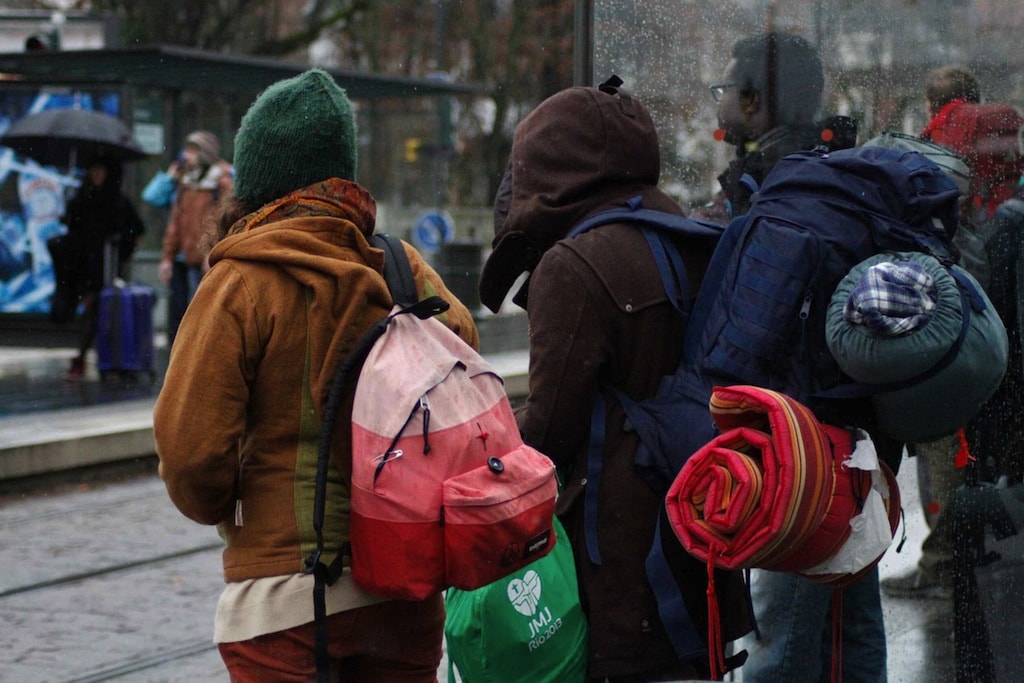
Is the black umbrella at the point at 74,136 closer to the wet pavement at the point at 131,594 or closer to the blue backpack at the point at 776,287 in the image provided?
the wet pavement at the point at 131,594

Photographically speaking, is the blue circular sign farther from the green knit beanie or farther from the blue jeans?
the green knit beanie

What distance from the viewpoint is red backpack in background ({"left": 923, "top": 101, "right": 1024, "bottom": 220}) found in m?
3.81

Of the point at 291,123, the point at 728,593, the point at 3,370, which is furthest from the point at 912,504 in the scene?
the point at 3,370

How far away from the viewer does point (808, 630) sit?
→ 3.97m

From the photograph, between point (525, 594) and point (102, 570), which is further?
point (102, 570)

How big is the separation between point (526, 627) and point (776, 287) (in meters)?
0.88

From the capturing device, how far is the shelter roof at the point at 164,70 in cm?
1307

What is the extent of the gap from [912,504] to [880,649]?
1.65 ft

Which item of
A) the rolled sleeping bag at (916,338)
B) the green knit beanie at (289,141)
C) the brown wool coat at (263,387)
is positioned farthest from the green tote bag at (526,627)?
the green knit beanie at (289,141)

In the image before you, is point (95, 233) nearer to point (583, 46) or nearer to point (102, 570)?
point (102, 570)

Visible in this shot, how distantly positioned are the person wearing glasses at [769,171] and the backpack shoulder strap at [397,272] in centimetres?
127

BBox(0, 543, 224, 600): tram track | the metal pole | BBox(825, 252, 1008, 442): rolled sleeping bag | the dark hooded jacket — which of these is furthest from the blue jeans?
BBox(0, 543, 224, 600): tram track

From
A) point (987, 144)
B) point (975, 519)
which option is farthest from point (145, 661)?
point (987, 144)

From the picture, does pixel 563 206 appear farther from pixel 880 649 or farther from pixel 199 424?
pixel 880 649
